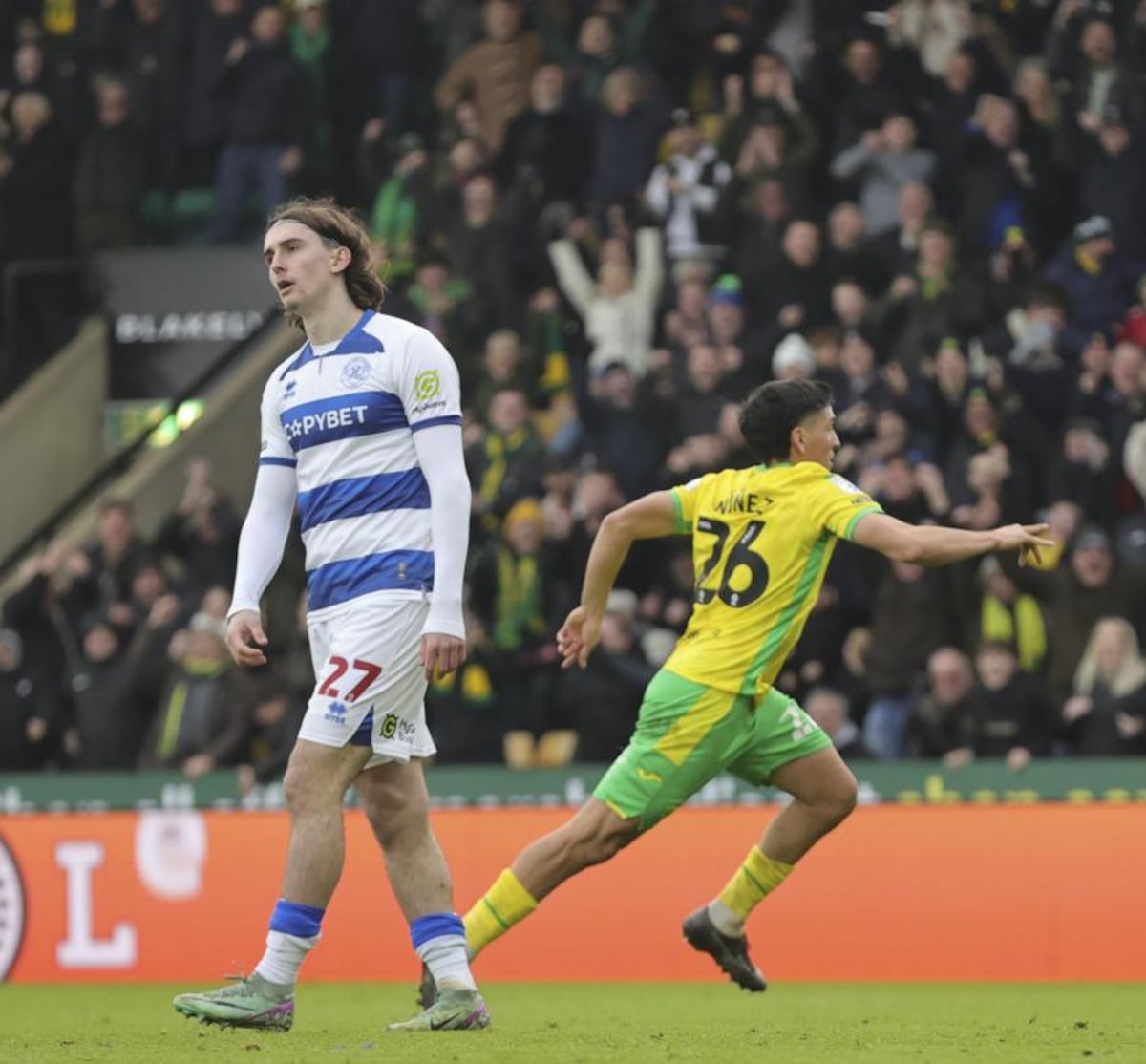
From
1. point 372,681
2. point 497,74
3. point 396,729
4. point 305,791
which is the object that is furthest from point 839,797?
point 497,74

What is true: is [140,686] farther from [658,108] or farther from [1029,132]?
[1029,132]

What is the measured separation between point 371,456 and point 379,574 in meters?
0.38

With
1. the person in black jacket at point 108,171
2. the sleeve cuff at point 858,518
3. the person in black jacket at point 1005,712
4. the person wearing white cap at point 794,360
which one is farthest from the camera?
the person in black jacket at point 108,171

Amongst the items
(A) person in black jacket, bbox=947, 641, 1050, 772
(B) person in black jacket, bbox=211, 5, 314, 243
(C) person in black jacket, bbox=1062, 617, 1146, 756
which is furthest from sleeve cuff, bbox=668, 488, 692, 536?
(B) person in black jacket, bbox=211, 5, 314, 243

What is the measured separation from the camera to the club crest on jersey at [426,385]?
28.2 feet

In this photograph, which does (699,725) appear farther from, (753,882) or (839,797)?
(753,882)

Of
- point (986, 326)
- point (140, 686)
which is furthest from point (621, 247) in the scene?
point (140, 686)

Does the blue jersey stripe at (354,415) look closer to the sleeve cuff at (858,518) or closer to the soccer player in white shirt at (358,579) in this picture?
the soccer player in white shirt at (358,579)

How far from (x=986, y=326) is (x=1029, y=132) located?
1512 millimetres

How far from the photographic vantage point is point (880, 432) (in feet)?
53.9

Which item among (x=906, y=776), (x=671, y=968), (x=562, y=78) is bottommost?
(x=671, y=968)

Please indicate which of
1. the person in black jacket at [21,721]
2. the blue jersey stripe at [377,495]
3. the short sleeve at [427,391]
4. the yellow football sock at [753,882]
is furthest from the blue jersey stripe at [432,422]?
the person in black jacket at [21,721]

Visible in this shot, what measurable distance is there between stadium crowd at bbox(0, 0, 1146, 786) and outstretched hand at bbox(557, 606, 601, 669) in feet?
18.9

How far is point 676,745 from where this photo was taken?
991cm
